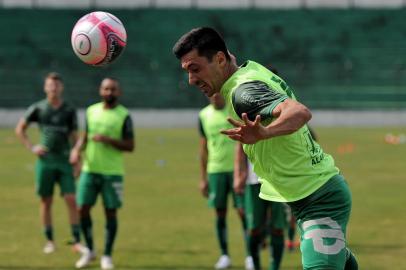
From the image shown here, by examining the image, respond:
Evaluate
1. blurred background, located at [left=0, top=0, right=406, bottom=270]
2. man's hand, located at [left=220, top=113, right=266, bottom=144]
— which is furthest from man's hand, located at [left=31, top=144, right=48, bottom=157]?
blurred background, located at [left=0, top=0, right=406, bottom=270]

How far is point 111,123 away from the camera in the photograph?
11719 millimetres

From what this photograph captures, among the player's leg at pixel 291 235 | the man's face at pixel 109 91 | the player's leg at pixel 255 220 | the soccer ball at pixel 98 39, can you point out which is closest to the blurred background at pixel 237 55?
the player's leg at pixel 291 235

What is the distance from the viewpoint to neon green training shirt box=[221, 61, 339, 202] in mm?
5952

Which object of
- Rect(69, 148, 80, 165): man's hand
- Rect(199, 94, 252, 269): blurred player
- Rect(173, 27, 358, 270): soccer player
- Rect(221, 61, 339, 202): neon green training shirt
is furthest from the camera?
Rect(69, 148, 80, 165): man's hand

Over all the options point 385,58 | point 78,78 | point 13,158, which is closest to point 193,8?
point 78,78

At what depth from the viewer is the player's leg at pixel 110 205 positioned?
11367mm

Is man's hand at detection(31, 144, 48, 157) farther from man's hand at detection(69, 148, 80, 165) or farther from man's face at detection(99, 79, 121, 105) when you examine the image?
man's face at detection(99, 79, 121, 105)

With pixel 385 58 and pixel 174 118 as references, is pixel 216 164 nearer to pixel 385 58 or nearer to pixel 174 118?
pixel 174 118

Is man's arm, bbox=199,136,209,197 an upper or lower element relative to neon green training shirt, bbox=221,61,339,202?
lower

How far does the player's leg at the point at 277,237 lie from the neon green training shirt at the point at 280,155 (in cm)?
354

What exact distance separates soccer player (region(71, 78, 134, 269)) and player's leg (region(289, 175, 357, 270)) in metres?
5.53

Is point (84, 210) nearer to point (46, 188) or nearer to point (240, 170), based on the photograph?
point (46, 188)

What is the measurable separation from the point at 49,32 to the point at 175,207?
1416 inches

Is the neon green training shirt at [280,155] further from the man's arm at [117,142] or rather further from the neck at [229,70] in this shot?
the man's arm at [117,142]
